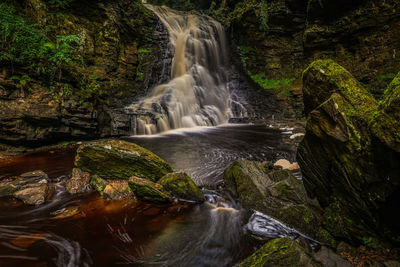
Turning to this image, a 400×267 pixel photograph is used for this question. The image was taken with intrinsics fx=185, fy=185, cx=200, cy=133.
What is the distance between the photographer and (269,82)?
14734mm

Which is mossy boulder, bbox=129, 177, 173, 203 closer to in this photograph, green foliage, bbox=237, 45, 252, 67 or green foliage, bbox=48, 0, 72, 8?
green foliage, bbox=48, 0, 72, 8

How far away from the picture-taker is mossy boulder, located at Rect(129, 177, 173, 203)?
3375 millimetres

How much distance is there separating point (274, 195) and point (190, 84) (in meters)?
11.9

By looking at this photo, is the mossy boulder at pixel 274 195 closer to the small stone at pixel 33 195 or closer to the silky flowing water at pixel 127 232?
the silky flowing water at pixel 127 232

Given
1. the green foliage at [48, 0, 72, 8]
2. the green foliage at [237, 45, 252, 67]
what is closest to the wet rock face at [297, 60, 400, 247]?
the green foliage at [48, 0, 72, 8]

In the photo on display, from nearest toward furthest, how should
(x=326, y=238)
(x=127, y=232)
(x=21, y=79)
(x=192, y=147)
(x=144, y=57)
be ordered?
1. (x=326, y=238)
2. (x=127, y=232)
3. (x=21, y=79)
4. (x=192, y=147)
5. (x=144, y=57)

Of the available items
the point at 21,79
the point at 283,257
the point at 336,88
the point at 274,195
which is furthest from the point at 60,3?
the point at 283,257

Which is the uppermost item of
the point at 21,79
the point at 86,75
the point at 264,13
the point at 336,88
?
the point at 264,13

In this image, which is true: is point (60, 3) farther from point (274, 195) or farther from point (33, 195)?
point (274, 195)

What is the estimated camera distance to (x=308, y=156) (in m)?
2.97

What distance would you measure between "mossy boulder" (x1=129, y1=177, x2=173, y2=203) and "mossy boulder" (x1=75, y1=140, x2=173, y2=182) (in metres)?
0.46

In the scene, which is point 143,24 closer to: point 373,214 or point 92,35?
point 92,35

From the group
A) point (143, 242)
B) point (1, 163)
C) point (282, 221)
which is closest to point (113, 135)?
point (1, 163)

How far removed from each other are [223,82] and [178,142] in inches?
381
